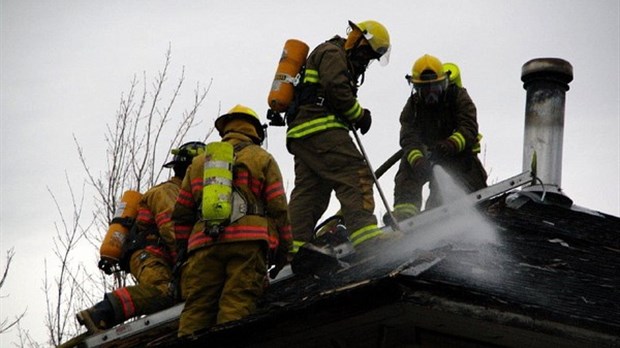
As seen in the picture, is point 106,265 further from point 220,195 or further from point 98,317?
point 220,195

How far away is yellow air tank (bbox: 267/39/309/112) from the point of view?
957 centimetres

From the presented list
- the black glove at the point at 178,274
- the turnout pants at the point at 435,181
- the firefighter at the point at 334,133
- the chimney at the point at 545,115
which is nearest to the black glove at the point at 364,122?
the firefighter at the point at 334,133

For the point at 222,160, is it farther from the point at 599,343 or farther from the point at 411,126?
the point at 411,126

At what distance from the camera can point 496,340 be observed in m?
6.59

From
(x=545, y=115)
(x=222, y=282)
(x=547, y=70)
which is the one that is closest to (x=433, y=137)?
(x=545, y=115)

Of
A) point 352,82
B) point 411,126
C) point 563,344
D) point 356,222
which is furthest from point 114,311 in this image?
point 563,344

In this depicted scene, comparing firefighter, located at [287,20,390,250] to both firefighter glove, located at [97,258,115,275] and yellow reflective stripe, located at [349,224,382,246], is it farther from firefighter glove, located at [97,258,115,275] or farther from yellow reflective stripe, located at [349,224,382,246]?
firefighter glove, located at [97,258,115,275]

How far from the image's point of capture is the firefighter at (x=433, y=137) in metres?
10.6

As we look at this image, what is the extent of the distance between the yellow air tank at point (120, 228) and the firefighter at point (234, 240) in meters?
2.01

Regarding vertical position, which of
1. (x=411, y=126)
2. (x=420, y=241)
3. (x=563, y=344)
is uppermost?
(x=411, y=126)

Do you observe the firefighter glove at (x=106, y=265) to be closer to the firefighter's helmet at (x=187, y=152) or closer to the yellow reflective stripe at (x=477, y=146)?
the firefighter's helmet at (x=187, y=152)

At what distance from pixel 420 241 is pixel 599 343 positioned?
8.42ft

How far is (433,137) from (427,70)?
707 mm

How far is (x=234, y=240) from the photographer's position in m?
7.70
